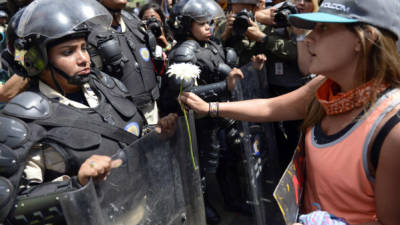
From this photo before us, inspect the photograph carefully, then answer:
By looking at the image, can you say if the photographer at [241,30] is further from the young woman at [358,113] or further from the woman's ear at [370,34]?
the woman's ear at [370,34]

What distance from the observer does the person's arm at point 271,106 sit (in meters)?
1.74

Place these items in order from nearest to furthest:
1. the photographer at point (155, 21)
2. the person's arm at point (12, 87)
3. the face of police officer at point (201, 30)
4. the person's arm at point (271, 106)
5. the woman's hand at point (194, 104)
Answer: the person's arm at point (271, 106), the woman's hand at point (194, 104), the person's arm at point (12, 87), the face of police officer at point (201, 30), the photographer at point (155, 21)

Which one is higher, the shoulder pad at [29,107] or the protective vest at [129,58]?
the shoulder pad at [29,107]

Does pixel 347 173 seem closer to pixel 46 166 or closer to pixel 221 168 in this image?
pixel 46 166

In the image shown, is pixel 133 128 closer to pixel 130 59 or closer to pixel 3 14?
pixel 130 59

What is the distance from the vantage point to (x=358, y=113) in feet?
4.32

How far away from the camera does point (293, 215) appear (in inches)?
59.2

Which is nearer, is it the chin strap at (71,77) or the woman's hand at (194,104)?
the chin strap at (71,77)

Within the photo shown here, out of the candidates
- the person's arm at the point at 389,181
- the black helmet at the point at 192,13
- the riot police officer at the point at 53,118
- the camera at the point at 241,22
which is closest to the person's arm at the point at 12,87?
the riot police officer at the point at 53,118

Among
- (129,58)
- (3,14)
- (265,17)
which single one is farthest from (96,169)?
(3,14)

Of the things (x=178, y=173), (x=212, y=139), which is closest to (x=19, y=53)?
(x=178, y=173)

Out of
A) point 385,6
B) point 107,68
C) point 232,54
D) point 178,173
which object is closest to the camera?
point 385,6

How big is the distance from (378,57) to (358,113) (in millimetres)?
228

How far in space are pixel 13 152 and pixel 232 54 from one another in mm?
2621
